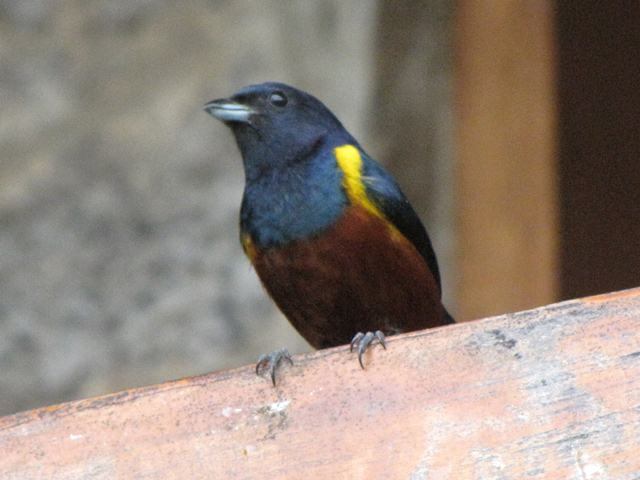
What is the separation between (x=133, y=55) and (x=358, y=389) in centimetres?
210

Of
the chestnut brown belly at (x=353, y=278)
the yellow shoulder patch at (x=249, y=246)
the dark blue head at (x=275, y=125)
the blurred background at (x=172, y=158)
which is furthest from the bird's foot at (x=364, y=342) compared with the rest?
the blurred background at (x=172, y=158)

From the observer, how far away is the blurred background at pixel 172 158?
3643 mm

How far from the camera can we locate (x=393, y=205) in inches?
113

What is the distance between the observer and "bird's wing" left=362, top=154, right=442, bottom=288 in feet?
9.41

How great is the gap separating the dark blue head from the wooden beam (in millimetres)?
538

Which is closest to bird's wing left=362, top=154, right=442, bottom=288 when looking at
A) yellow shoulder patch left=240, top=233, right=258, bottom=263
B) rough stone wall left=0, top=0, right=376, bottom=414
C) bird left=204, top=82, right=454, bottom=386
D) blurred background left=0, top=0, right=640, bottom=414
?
bird left=204, top=82, right=454, bottom=386

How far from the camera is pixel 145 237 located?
373 cm

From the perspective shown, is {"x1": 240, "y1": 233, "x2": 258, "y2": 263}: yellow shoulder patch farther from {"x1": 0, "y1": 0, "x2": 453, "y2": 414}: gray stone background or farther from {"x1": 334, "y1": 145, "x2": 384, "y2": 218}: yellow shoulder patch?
{"x1": 0, "y1": 0, "x2": 453, "y2": 414}: gray stone background

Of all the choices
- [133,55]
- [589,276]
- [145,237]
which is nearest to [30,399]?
[145,237]

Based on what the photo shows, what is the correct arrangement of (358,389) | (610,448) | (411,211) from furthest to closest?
(411,211) < (358,389) < (610,448)

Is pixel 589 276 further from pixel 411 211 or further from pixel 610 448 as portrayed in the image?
pixel 610 448

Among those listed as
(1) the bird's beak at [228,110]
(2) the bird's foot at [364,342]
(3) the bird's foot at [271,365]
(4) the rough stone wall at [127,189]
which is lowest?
(4) the rough stone wall at [127,189]

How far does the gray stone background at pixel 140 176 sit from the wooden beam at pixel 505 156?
0.27 feet

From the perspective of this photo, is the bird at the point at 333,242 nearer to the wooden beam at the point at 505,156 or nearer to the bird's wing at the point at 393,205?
the bird's wing at the point at 393,205
